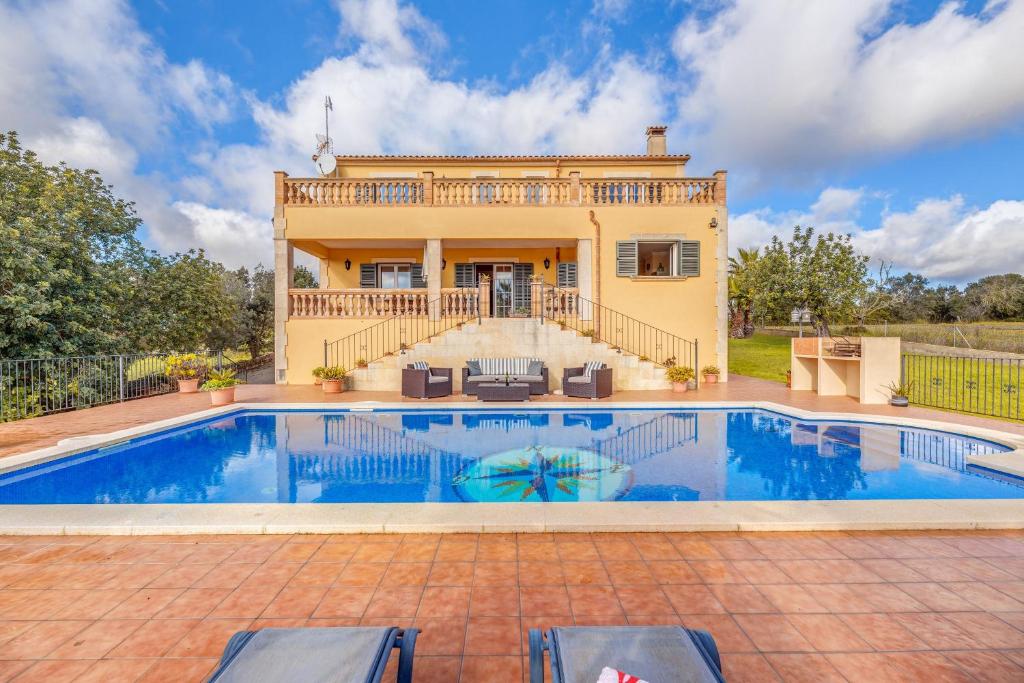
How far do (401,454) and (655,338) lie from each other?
10.5 metres

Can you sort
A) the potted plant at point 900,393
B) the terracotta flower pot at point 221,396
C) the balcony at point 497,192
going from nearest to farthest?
the potted plant at point 900,393
the terracotta flower pot at point 221,396
the balcony at point 497,192

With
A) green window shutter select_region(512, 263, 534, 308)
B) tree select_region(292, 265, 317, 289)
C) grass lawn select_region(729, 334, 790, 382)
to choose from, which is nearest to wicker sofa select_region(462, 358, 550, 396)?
green window shutter select_region(512, 263, 534, 308)

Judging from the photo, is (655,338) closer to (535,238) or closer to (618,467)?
(535,238)

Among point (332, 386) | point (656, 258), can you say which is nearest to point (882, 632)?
point (332, 386)

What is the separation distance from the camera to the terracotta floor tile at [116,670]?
2.17 meters

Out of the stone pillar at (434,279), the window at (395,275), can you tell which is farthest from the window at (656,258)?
the window at (395,275)

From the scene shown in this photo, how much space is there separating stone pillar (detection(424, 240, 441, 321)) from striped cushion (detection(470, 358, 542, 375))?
2.44m

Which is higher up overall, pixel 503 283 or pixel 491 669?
pixel 503 283

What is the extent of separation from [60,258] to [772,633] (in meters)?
17.7

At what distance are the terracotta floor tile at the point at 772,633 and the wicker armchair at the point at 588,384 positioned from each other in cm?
891

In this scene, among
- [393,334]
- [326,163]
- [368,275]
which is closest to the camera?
[393,334]

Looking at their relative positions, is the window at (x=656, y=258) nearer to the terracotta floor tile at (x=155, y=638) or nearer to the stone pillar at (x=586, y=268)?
the stone pillar at (x=586, y=268)

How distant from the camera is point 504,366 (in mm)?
12664

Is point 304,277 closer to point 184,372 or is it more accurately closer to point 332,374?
point 184,372
